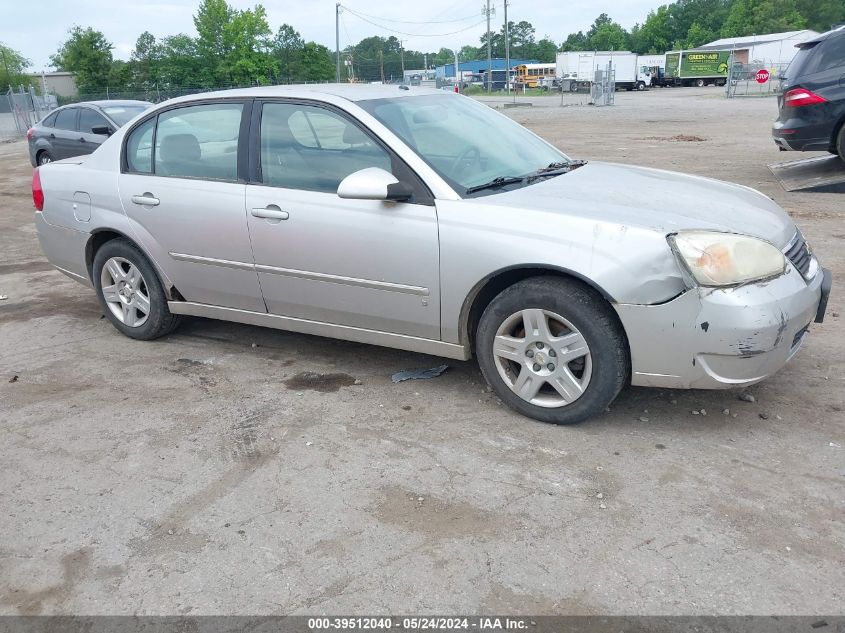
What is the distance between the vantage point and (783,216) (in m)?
4.11

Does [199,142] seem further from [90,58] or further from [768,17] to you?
[768,17]

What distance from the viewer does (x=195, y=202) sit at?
4680mm

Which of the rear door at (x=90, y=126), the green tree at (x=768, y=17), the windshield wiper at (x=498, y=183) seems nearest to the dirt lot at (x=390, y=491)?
the windshield wiper at (x=498, y=183)

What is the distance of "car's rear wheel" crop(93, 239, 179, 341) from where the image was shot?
5.14 meters

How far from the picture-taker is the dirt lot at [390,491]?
266 centimetres

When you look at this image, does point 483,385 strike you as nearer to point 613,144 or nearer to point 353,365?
point 353,365

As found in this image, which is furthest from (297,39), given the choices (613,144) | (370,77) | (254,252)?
(254,252)

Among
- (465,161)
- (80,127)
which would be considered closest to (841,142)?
(465,161)

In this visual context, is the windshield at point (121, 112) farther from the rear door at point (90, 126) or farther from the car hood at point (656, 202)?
the car hood at point (656, 202)

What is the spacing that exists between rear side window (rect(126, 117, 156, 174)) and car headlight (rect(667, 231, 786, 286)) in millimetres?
3431

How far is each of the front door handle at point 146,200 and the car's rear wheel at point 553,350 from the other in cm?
236

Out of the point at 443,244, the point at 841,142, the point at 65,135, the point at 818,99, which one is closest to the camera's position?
the point at 443,244

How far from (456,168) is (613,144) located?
13995 mm

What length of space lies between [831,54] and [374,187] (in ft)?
28.5
